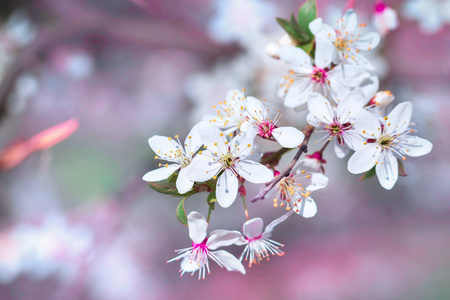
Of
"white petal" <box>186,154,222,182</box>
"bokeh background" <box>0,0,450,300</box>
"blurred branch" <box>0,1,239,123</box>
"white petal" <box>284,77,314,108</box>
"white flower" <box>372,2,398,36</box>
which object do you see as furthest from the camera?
"blurred branch" <box>0,1,239,123</box>

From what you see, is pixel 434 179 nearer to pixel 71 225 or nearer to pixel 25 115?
pixel 71 225

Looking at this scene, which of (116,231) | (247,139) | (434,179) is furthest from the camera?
(116,231)

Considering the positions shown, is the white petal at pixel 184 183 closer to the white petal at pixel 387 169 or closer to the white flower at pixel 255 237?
the white flower at pixel 255 237

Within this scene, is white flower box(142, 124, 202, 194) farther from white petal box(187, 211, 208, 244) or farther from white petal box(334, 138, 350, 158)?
white petal box(334, 138, 350, 158)

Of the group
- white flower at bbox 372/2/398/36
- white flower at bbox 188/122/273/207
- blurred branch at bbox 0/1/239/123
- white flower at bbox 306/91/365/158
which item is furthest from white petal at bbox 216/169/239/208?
blurred branch at bbox 0/1/239/123

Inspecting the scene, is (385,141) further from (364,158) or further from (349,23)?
(349,23)

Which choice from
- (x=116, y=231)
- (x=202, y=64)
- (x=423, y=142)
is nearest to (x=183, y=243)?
(x=116, y=231)
